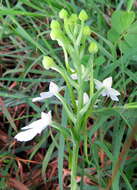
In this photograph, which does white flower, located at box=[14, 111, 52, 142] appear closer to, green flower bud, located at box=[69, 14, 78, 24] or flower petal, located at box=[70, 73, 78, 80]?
flower petal, located at box=[70, 73, 78, 80]

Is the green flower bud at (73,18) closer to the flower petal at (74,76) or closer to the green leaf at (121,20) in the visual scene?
the flower petal at (74,76)

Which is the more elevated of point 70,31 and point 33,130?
point 70,31

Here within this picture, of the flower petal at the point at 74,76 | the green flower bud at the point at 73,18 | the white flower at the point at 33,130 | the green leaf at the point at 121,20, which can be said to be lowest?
the white flower at the point at 33,130

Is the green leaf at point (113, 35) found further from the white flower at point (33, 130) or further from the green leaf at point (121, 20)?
the white flower at point (33, 130)

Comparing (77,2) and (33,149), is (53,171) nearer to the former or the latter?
(33,149)

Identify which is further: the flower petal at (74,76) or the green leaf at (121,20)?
the green leaf at (121,20)

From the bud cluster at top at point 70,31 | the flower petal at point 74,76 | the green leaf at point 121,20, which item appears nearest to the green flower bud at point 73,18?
the bud cluster at top at point 70,31

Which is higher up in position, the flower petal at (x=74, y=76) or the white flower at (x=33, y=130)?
the flower petal at (x=74, y=76)

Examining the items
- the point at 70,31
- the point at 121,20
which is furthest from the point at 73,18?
the point at 121,20

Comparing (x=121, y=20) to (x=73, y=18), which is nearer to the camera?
(x=73, y=18)

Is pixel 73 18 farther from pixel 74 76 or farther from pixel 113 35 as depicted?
pixel 113 35

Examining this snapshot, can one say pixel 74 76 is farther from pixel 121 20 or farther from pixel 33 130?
pixel 121 20
